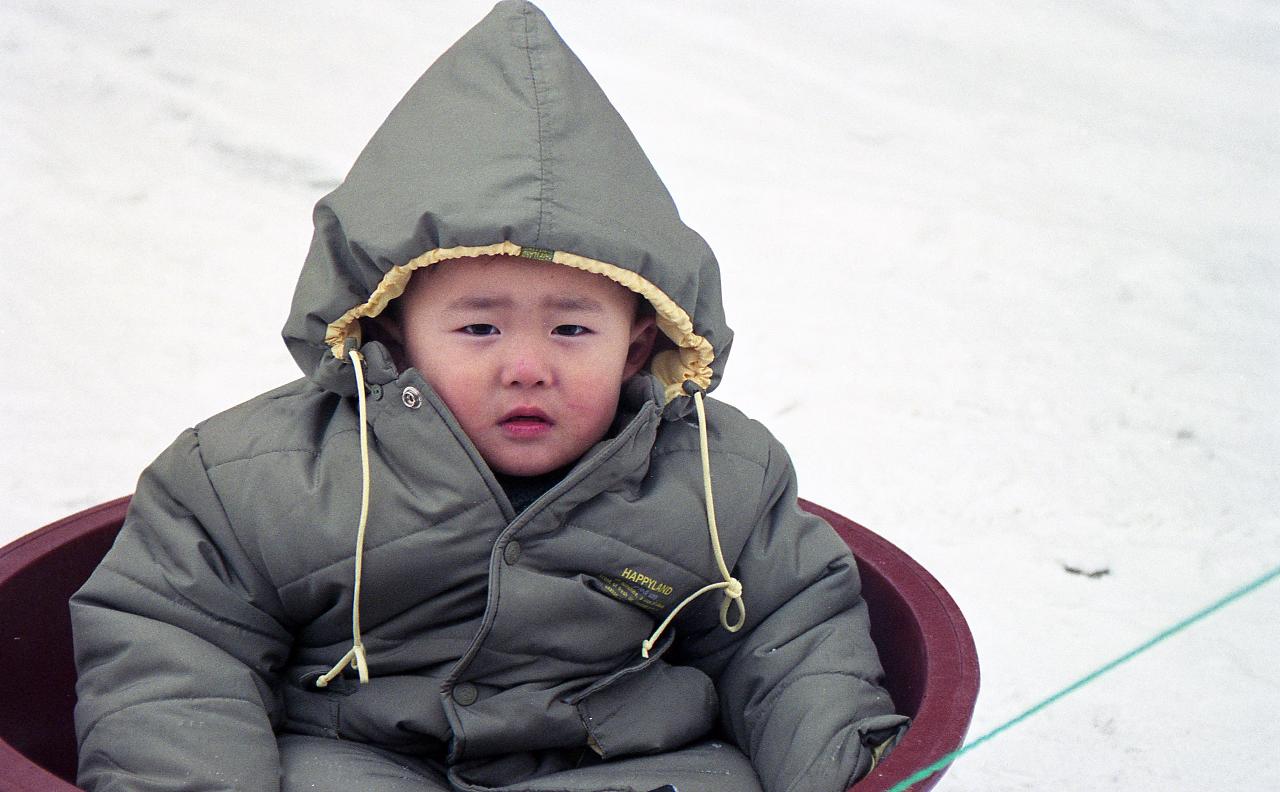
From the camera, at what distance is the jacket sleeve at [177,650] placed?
1.21m

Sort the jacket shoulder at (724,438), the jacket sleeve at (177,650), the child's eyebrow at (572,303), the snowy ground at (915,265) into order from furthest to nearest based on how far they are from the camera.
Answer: the snowy ground at (915,265) → the jacket shoulder at (724,438) → the child's eyebrow at (572,303) → the jacket sleeve at (177,650)

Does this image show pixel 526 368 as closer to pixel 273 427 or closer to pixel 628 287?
pixel 628 287

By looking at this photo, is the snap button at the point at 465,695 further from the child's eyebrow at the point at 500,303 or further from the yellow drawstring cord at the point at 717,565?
the child's eyebrow at the point at 500,303

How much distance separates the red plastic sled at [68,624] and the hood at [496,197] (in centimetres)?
32

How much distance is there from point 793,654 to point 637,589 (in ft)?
0.53

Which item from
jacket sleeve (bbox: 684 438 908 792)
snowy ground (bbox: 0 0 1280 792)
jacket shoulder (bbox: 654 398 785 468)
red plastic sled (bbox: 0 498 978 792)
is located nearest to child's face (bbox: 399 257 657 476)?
jacket shoulder (bbox: 654 398 785 468)

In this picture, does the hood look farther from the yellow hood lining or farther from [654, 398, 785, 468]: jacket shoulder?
[654, 398, 785, 468]: jacket shoulder

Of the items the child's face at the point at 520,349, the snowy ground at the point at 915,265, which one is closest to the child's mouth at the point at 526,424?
the child's face at the point at 520,349

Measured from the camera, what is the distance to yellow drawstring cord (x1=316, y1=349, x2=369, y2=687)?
130 centimetres

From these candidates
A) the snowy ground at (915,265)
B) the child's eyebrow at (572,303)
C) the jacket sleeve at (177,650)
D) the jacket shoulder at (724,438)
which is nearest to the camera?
the jacket sleeve at (177,650)

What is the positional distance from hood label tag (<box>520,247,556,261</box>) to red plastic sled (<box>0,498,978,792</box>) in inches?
18.5

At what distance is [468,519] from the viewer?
4.29 feet

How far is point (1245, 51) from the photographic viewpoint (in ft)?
13.7

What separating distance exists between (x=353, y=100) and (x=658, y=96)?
2.41 feet
